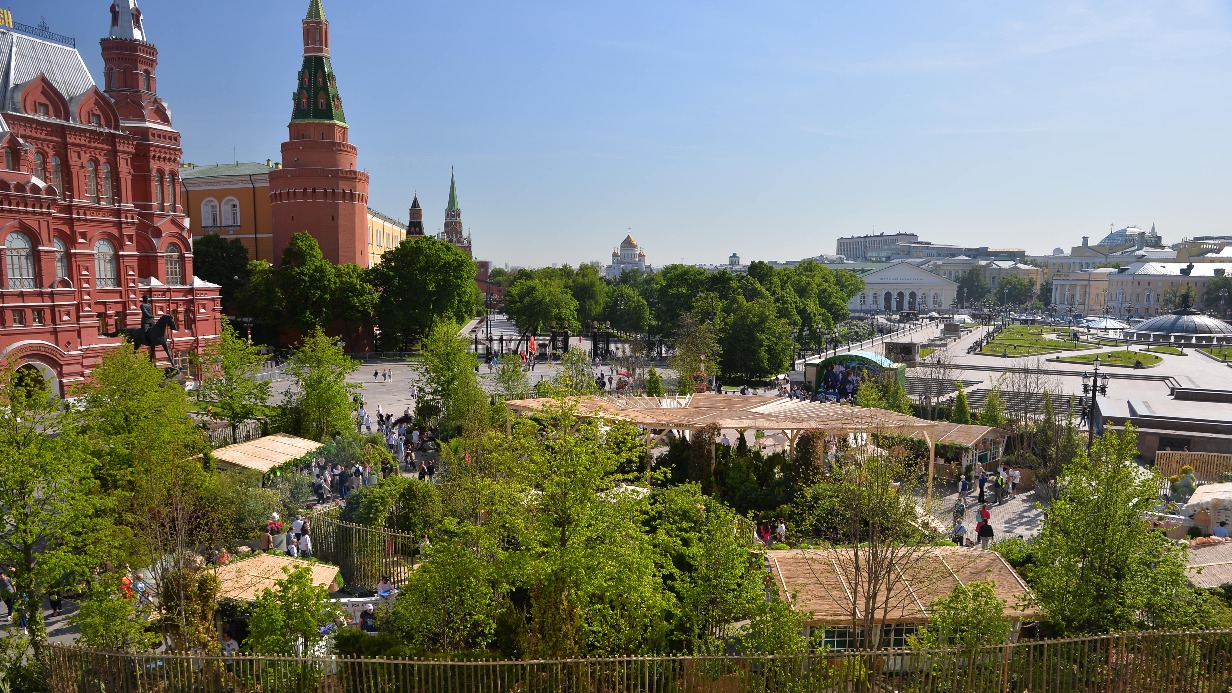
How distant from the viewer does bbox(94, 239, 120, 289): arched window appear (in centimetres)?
3797

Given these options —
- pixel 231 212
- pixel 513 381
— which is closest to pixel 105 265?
pixel 513 381

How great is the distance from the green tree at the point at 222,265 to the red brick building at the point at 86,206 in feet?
42.6

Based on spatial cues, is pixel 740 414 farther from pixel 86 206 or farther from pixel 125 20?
pixel 125 20

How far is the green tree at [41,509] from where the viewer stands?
13.0 m

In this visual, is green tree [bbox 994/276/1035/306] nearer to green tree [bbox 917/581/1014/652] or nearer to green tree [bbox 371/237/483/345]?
green tree [bbox 371/237/483/345]

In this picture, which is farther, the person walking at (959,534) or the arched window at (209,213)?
the arched window at (209,213)

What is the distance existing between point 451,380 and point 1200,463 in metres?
23.7

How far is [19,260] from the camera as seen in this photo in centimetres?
3338

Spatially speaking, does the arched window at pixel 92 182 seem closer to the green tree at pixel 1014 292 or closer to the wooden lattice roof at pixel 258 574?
the wooden lattice roof at pixel 258 574

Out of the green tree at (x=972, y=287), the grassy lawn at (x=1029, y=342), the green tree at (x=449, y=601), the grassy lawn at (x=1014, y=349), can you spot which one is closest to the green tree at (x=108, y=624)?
the green tree at (x=449, y=601)

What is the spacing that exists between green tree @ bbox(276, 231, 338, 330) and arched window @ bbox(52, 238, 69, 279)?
14953mm

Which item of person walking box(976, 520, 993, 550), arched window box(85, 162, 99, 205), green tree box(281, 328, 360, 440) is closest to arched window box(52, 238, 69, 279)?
arched window box(85, 162, 99, 205)

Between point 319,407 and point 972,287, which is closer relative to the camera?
point 319,407

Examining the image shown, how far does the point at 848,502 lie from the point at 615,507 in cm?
373
